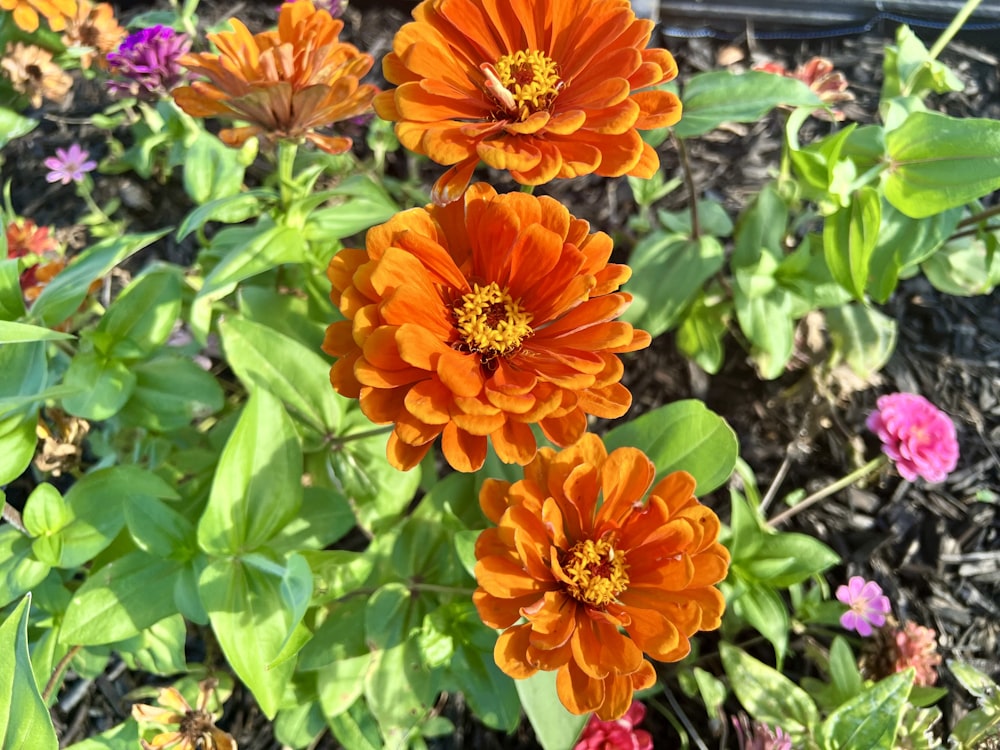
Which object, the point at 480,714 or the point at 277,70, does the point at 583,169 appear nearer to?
the point at 277,70

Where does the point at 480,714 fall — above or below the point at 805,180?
below

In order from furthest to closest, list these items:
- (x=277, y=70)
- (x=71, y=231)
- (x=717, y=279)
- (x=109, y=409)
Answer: (x=71, y=231) → (x=717, y=279) → (x=109, y=409) → (x=277, y=70)

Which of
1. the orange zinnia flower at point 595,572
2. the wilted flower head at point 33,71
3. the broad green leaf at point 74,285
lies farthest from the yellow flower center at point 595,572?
the wilted flower head at point 33,71

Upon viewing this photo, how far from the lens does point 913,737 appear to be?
132 cm

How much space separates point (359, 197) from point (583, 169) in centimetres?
73

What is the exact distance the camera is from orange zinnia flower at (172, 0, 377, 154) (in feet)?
3.71

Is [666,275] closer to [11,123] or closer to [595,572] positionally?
[595,572]

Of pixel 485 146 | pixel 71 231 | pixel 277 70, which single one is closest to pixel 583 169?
pixel 485 146

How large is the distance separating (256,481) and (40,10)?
4.63 ft

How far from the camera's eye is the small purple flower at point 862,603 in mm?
1502

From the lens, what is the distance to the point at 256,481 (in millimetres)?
1186

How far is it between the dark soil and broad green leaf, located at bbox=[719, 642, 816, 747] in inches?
8.2

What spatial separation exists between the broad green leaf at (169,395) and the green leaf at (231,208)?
27 cm

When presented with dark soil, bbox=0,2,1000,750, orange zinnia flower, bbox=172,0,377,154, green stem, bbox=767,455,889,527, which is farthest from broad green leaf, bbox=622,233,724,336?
orange zinnia flower, bbox=172,0,377,154
